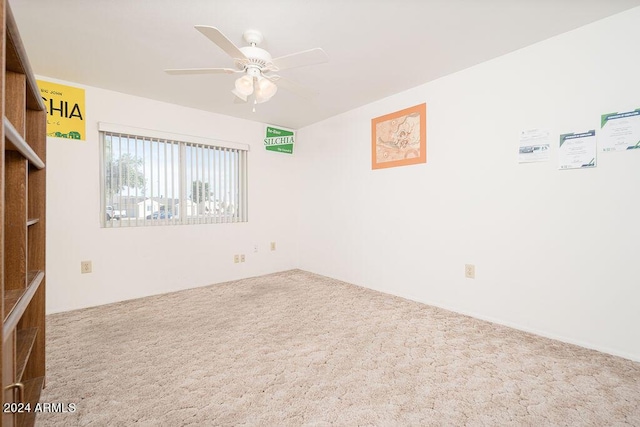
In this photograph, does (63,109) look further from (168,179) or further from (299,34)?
(299,34)

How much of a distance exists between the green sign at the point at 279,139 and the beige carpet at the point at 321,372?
2573 millimetres

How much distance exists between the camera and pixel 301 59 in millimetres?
1820

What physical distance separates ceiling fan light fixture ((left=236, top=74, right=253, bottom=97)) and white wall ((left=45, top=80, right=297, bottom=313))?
6.30ft

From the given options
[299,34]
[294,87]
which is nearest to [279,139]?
[294,87]

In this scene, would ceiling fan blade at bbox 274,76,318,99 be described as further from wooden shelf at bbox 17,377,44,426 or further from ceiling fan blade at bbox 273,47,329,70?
wooden shelf at bbox 17,377,44,426

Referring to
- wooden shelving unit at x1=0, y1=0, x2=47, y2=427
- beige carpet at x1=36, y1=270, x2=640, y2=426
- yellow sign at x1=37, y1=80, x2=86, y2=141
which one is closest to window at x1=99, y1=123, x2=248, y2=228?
yellow sign at x1=37, y1=80, x2=86, y2=141

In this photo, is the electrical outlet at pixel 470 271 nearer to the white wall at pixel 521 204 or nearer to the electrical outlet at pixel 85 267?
the white wall at pixel 521 204

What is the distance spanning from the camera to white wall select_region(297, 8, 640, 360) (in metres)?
1.92

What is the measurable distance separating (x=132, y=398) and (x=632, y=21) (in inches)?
149

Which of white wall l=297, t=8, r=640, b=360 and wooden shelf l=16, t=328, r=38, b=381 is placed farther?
white wall l=297, t=8, r=640, b=360

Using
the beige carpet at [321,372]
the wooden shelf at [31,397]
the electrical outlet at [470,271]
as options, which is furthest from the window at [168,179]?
the electrical outlet at [470,271]

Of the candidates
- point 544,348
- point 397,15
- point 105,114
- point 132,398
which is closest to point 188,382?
point 132,398

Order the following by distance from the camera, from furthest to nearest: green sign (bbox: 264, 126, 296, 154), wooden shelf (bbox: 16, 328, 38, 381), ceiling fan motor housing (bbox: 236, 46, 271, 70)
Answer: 1. green sign (bbox: 264, 126, 296, 154)
2. ceiling fan motor housing (bbox: 236, 46, 271, 70)
3. wooden shelf (bbox: 16, 328, 38, 381)

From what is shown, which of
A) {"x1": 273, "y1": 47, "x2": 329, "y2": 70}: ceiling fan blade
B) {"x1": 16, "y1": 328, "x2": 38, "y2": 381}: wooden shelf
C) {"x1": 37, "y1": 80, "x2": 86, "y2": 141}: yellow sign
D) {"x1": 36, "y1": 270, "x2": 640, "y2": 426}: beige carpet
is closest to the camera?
{"x1": 16, "y1": 328, "x2": 38, "y2": 381}: wooden shelf
